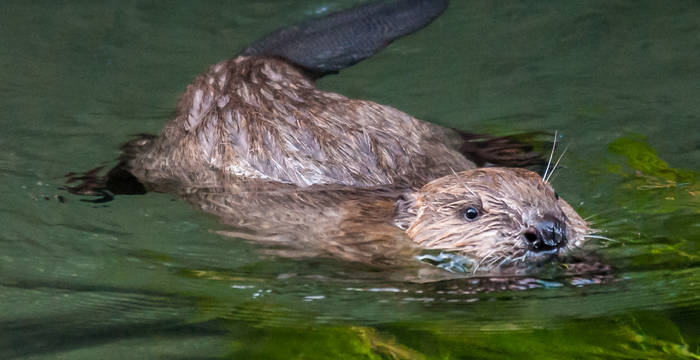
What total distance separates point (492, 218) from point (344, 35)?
2211 mm

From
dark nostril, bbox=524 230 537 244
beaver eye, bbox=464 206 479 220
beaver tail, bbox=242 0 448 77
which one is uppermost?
beaver tail, bbox=242 0 448 77

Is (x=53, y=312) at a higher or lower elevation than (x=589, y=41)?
lower

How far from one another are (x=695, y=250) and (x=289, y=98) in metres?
1.91

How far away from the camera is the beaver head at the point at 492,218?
326 centimetres

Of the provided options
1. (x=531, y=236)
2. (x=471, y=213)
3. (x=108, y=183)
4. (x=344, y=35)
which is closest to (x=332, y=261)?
(x=471, y=213)

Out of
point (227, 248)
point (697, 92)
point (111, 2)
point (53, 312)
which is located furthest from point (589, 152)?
point (111, 2)

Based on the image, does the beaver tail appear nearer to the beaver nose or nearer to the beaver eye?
the beaver eye

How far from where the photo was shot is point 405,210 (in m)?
3.52

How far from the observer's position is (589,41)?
6.25 metres

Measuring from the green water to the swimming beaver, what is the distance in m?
0.14

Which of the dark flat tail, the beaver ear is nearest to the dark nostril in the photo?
the beaver ear

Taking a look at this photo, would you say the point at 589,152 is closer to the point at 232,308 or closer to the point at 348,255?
the point at 348,255

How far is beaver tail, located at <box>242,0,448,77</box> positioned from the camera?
5055 millimetres

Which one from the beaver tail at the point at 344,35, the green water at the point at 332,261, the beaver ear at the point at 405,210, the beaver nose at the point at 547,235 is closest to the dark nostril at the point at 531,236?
the beaver nose at the point at 547,235
